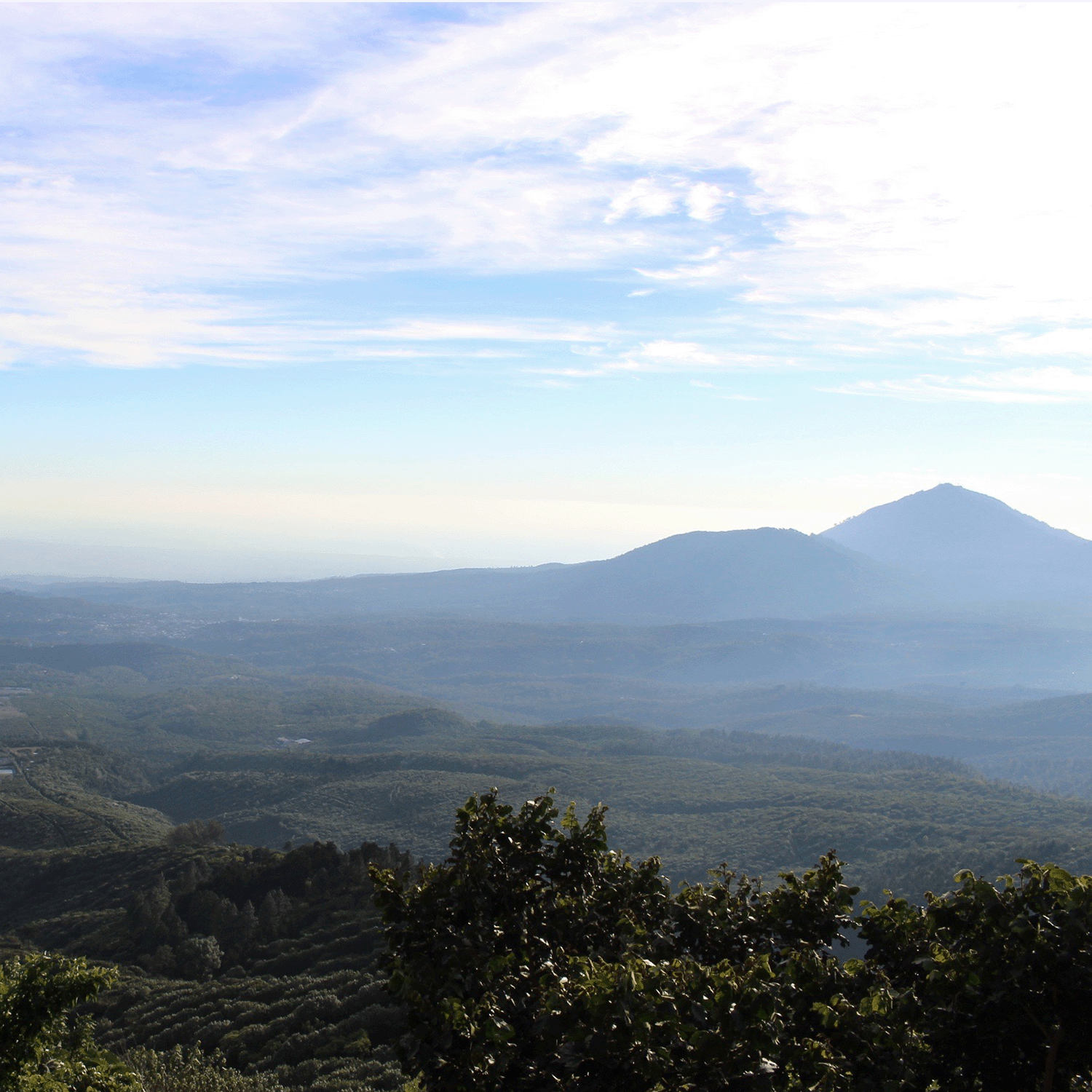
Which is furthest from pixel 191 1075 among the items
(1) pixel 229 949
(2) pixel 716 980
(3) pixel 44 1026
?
(1) pixel 229 949

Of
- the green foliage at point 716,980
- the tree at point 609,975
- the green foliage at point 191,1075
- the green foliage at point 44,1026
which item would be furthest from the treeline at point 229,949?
the green foliage at point 44,1026

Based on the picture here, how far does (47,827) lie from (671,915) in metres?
94.4

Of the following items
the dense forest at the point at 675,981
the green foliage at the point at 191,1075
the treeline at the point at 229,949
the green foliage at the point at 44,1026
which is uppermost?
the dense forest at the point at 675,981

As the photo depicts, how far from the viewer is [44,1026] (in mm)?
11664

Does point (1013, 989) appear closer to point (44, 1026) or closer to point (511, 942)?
point (511, 942)

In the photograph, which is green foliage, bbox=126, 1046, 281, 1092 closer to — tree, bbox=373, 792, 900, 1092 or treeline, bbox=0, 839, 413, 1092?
treeline, bbox=0, 839, 413, 1092

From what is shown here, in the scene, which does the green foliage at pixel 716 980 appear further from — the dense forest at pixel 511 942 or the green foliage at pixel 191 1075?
the green foliage at pixel 191 1075

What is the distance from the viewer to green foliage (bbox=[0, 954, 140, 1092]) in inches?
441

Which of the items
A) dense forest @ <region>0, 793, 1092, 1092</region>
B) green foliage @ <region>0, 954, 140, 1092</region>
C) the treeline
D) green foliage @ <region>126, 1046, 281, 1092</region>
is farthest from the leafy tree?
green foliage @ <region>126, 1046, 281, 1092</region>

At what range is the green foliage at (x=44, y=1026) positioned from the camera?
441 inches

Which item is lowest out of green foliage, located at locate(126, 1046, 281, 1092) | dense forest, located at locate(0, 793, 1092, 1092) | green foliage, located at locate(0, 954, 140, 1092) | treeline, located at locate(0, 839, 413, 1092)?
treeline, located at locate(0, 839, 413, 1092)

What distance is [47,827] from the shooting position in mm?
85000

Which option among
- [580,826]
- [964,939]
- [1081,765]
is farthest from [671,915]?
[1081,765]

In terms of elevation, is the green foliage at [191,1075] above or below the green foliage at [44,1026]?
below
